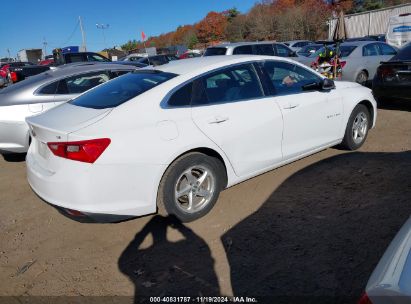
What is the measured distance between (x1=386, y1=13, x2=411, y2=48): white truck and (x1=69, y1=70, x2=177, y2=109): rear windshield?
16.7 m

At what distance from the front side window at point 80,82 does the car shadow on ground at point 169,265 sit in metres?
3.21

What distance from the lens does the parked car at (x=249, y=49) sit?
10.3 metres

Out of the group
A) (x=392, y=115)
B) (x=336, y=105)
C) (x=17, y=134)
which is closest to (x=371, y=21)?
(x=392, y=115)

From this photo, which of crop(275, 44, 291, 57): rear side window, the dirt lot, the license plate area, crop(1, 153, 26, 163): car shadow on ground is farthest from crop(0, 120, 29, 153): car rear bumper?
crop(275, 44, 291, 57): rear side window

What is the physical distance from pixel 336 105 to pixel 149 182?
283 cm

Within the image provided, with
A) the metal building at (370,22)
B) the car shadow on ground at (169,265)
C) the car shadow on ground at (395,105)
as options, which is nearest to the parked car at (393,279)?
the car shadow on ground at (169,265)

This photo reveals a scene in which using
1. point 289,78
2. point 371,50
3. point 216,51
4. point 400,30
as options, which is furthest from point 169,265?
point 400,30

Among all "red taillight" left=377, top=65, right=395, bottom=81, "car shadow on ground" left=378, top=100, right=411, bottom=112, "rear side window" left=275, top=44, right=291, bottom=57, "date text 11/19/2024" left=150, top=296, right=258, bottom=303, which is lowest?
"date text 11/19/2024" left=150, top=296, right=258, bottom=303

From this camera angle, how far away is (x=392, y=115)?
7277mm

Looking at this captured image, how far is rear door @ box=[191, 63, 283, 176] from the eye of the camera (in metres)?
3.54

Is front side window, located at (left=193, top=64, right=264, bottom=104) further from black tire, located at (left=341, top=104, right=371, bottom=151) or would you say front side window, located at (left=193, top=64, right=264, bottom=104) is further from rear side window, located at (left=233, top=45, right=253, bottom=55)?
rear side window, located at (left=233, top=45, right=253, bottom=55)

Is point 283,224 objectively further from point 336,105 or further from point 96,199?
point 336,105

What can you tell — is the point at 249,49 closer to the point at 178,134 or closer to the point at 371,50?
the point at 371,50

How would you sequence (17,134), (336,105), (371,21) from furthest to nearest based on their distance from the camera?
(371,21) → (17,134) → (336,105)
